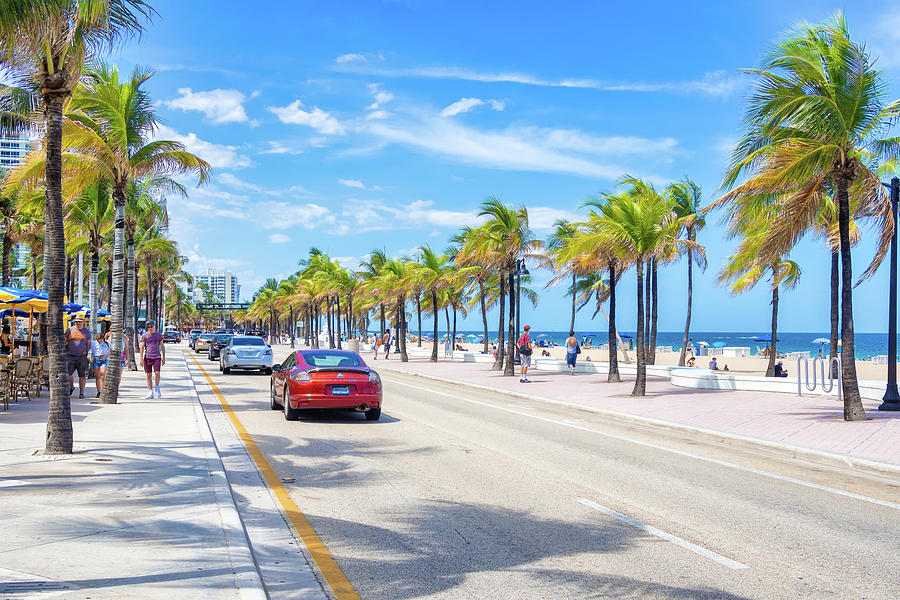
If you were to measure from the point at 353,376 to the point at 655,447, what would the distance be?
6.03 metres

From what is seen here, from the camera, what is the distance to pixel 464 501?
8070 mm

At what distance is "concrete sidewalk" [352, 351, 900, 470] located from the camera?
12289 mm

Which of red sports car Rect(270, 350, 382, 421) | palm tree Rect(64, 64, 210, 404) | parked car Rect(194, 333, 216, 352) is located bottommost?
parked car Rect(194, 333, 216, 352)

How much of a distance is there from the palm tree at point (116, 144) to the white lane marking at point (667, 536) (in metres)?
A: 12.5

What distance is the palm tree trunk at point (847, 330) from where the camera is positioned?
15.1 m

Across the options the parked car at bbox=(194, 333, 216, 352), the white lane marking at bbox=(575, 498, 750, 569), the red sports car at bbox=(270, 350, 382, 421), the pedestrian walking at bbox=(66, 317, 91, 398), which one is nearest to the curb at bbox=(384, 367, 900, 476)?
the white lane marking at bbox=(575, 498, 750, 569)

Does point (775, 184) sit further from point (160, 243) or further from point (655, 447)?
point (160, 243)

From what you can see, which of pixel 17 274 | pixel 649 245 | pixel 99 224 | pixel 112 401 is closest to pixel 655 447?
pixel 649 245

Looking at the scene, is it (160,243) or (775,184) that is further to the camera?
(160,243)

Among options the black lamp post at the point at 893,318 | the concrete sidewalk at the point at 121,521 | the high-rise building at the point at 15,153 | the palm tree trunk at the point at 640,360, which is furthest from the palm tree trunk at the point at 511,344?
the concrete sidewalk at the point at 121,521

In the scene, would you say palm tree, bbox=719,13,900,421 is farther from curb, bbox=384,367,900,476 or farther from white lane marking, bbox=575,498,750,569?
white lane marking, bbox=575,498,750,569

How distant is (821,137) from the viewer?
15.2 metres

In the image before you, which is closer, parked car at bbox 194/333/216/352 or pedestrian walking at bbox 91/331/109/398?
pedestrian walking at bbox 91/331/109/398

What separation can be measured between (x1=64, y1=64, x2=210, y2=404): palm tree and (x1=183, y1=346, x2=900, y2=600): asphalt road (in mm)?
7082
